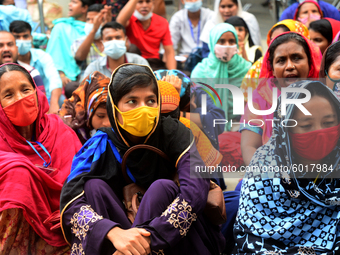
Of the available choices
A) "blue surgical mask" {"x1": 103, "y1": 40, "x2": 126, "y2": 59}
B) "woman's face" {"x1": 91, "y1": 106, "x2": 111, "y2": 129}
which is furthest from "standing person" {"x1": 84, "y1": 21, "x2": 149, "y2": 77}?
"woman's face" {"x1": 91, "y1": 106, "x2": 111, "y2": 129}

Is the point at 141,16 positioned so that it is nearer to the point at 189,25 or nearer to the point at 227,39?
the point at 189,25

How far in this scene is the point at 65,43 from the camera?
17.4 feet

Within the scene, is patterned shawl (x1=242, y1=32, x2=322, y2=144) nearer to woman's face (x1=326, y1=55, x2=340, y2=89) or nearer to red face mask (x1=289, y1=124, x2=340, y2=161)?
woman's face (x1=326, y1=55, x2=340, y2=89)

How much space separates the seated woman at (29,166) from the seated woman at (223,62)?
2.05m

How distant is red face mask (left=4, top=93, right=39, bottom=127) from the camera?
2.57 meters

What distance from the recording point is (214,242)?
224cm

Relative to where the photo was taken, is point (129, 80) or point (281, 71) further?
point (281, 71)

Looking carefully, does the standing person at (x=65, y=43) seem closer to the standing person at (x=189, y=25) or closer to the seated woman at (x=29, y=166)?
the standing person at (x=189, y=25)

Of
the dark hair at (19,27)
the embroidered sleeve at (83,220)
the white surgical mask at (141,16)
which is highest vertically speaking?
the white surgical mask at (141,16)

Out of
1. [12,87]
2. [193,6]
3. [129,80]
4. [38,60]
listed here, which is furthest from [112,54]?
[129,80]

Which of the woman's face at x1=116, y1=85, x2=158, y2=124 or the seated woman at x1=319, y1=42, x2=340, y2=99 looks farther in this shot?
the seated woman at x1=319, y1=42, x2=340, y2=99

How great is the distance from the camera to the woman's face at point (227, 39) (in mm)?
4375

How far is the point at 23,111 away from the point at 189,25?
3.55 metres

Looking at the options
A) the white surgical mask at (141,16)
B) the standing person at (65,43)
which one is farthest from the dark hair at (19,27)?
the white surgical mask at (141,16)
